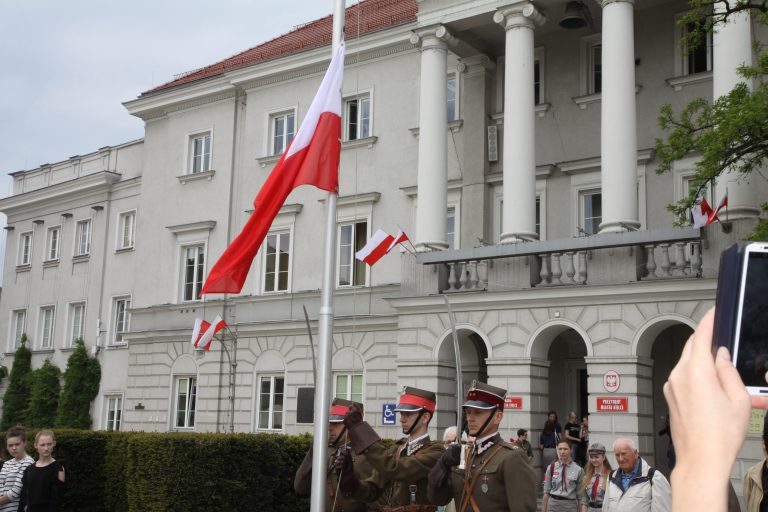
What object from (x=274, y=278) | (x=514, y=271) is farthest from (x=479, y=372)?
(x=274, y=278)

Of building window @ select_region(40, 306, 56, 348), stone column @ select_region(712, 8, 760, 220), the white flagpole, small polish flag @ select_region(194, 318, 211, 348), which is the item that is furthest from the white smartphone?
building window @ select_region(40, 306, 56, 348)

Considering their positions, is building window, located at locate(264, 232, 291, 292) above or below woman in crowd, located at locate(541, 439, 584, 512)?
above

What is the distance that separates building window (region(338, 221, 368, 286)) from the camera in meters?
27.3

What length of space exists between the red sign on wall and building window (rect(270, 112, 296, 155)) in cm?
1389

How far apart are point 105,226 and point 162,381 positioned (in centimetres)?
771

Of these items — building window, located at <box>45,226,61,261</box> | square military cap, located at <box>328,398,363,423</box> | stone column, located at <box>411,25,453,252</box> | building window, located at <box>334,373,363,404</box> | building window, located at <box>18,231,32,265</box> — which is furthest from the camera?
building window, located at <box>18,231,32,265</box>

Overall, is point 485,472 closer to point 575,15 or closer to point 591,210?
point 591,210

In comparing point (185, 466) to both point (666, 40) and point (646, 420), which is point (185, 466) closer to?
point (646, 420)

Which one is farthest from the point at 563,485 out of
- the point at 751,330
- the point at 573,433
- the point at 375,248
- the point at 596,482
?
the point at 751,330

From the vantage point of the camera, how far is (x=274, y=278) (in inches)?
1153

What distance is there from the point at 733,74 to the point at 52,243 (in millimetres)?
28183

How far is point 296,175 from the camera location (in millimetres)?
9922

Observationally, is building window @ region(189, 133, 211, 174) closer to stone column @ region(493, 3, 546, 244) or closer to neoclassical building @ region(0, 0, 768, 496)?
neoclassical building @ region(0, 0, 768, 496)

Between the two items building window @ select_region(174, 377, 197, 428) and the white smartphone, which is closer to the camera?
the white smartphone
